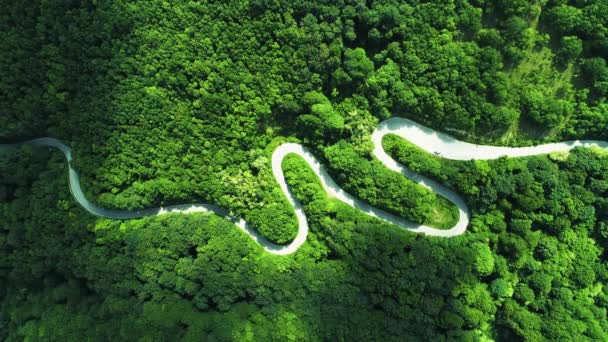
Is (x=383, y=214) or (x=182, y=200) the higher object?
(x=383, y=214)

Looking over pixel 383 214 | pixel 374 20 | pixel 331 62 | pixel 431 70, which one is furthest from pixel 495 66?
pixel 383 214

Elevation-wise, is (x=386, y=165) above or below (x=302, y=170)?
above

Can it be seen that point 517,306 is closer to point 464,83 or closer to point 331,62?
point 464,83

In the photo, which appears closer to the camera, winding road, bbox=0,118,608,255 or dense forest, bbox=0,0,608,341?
dense forest, bbox=0,0,608,341

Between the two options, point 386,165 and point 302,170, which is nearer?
point 302,170
